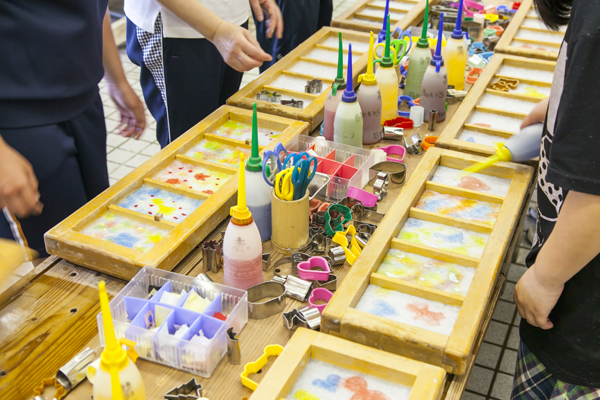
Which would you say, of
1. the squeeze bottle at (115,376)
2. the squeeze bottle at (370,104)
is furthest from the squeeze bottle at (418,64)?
the squeeze bottle at (115,376)

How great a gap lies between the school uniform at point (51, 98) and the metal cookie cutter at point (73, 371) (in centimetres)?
74

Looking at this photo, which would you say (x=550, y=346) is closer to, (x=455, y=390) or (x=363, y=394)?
(x=455, y=390)

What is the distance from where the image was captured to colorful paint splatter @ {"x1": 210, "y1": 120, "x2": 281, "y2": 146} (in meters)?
2.03

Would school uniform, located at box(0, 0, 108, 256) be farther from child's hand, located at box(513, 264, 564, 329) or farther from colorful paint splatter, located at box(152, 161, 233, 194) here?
child's hand, located at box(513, 264, 564, 329)

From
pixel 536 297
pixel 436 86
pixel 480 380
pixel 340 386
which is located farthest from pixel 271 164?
pixel 480 380

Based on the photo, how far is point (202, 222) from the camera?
1557 millimetres

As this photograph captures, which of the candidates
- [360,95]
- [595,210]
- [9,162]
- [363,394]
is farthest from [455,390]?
[9,162]

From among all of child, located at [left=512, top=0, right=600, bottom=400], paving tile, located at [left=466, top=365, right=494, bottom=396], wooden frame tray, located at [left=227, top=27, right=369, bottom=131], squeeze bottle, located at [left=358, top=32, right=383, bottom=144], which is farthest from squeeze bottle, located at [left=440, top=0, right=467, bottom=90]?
paving tile, located at [left=466, top=365, right=494, bottom=396]

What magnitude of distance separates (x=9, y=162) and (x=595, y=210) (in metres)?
1.41

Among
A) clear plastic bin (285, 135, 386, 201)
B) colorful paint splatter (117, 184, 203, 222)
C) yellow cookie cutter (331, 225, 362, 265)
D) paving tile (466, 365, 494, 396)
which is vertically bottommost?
paving tile (466, 365, 494, 396)

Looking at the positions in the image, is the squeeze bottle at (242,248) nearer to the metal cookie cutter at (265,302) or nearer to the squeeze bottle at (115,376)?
the metal cookie cutter at (265,302)

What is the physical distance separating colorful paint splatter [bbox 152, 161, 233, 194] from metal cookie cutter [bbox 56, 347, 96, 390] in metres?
0.66

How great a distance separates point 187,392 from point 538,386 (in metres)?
0.95

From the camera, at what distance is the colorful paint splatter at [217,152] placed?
6.26 feet
